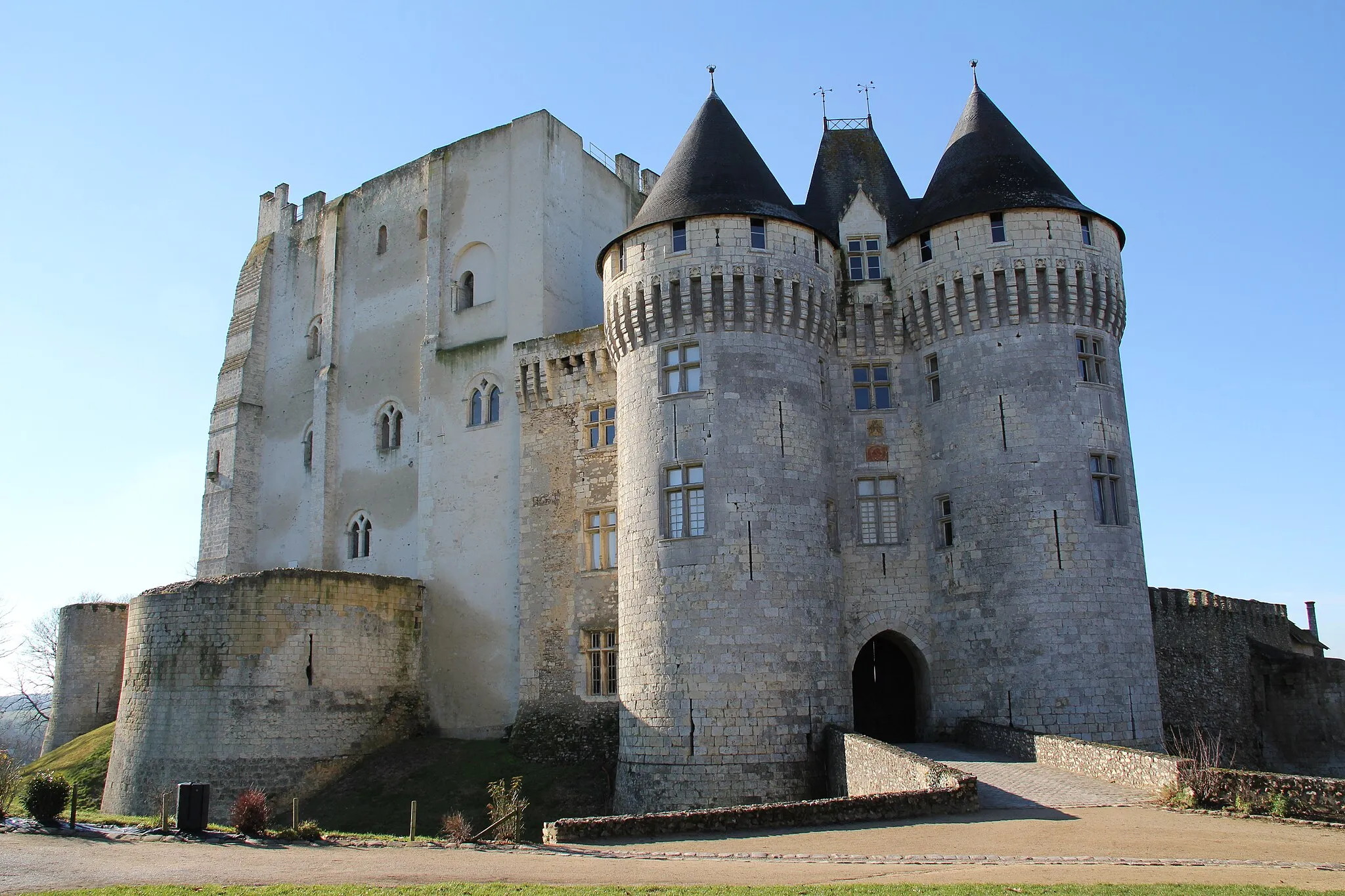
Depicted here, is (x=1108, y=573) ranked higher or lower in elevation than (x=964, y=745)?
higher

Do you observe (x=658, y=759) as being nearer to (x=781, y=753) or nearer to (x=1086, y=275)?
(x=781, y=753)

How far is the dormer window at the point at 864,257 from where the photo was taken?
26.9m

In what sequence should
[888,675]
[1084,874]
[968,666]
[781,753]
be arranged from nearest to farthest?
[1084,874]
[781,753]
[968,666]
[888,675]

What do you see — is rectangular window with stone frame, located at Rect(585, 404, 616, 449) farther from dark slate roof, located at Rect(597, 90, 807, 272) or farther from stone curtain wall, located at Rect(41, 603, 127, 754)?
stone curtain wall, located at Rect(41, 603, 127, 754)

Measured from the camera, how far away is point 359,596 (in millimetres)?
29094

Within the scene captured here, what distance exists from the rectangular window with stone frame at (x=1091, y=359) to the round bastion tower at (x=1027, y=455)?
41 mm

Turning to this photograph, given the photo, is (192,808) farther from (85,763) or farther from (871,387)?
(85,763)

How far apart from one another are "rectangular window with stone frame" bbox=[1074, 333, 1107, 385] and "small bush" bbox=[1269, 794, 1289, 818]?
11.6 m

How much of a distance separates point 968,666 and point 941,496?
391 centimetres

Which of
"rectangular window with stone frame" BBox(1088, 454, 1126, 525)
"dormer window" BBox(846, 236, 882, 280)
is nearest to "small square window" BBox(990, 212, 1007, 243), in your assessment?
"dormer window" BBox(846, 236, 882, 280)

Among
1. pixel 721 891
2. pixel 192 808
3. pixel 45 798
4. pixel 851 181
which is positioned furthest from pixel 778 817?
pixel 851 181

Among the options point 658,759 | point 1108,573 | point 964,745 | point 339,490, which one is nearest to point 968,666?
point 964,745

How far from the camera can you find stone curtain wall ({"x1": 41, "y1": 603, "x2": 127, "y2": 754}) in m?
38.2

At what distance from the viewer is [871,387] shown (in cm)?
2617
